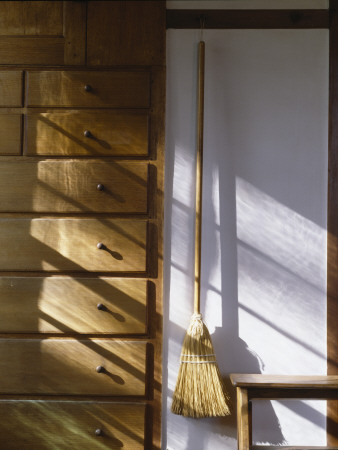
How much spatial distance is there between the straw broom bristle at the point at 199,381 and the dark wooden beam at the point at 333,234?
48cm

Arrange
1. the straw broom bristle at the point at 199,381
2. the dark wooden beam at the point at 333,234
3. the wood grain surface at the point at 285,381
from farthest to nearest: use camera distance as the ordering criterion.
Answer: the dark wooden beam at the point at 333,234
the straw broom bristle at the point at 199,381
the wood grain surface at the point at 285,381

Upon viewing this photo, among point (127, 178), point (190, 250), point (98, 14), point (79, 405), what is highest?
point (98, 14)

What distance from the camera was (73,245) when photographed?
2203 mm

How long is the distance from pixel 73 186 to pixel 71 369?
80 centimetres

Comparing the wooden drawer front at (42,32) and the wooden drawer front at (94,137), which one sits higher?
the wooden drawer front at (42,32)

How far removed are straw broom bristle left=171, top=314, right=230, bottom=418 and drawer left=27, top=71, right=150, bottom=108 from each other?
40.5 inches

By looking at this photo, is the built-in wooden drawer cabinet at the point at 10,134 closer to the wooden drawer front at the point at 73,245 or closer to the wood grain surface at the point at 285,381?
the wooden drawer front at the point at 73,245

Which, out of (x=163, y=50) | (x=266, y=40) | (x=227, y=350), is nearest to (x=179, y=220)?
(x=227, y=350)

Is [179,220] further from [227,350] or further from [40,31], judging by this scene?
[40,31]

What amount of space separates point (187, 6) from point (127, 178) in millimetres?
857

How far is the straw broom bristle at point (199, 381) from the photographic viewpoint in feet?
6.75

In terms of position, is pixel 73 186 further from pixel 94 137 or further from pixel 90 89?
pixel 90 89

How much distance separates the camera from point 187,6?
230 cm

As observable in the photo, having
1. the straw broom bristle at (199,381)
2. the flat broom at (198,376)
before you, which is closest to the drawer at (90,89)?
the flat broom at (198,376)
